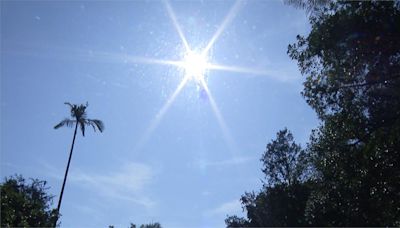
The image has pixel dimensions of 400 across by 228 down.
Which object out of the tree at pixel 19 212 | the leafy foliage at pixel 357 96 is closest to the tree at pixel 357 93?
the leafy foliage at pixel 357 96

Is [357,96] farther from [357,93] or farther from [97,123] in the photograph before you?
[97,123]

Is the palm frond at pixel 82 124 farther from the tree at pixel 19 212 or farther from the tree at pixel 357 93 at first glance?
the tree at pixel 357 93

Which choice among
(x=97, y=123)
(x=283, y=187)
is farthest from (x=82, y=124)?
(x=283, y=187)

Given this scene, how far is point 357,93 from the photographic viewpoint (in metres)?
16.5

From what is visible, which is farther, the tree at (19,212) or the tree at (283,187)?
the tree at (283,187)

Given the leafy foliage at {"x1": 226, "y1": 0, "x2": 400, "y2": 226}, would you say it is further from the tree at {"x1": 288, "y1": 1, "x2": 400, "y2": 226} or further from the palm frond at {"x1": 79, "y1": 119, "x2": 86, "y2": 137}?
the palm frond at {"x1": 79, "y1": 119, "x2": 86, "y2": 137}

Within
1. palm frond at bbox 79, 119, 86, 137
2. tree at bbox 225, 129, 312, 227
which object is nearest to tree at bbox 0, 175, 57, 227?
palm frond at bbox 79, 119, 86, 137

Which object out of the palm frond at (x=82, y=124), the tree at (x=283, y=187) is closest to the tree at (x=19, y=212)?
the palm frond at (x=82, y=124)

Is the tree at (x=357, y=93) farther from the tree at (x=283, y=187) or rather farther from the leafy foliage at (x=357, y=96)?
the tree at (x=283, y=187)

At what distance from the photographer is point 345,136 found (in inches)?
698

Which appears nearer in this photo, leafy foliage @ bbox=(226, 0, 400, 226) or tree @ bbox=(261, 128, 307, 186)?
leafy foliage @ bbox=(226, 0, 400, 226)

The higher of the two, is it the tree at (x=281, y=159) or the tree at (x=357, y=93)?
the tree at (x=281, y=159)

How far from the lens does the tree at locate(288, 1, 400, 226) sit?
15.2m

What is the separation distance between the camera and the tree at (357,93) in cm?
1519
